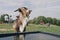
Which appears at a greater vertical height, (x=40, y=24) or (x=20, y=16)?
(x=20, y=16)

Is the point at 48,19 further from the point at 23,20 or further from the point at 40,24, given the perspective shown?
the point at 23,20

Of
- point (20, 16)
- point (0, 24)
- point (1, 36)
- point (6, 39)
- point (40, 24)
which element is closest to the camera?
point (6, 39)

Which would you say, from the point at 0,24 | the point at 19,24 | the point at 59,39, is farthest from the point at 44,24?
the point at 59,39

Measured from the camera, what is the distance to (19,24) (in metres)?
4.21

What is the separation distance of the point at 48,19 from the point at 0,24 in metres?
2.39

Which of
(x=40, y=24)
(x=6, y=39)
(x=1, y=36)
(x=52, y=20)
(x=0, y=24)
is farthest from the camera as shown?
(x=52, y=20)

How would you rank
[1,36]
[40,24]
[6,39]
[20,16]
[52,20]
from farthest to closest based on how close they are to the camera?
[52,20]
[40,24]
[20,16]
[1,36]
[6,39]

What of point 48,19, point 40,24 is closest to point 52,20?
point 48,19

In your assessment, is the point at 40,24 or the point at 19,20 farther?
the point at 40,24

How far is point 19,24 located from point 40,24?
121 inches

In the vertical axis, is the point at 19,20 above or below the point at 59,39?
above

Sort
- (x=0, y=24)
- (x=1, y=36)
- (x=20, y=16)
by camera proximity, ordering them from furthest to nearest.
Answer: (x=0, y=24) < (x=20, y=16) < (x=1, y=36)

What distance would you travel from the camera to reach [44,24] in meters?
7.20

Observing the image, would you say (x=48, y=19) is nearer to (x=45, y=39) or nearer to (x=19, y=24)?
(x=19, y=24)
